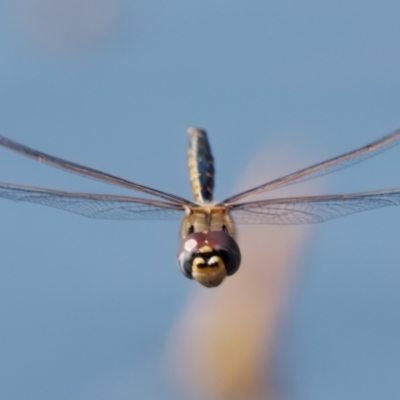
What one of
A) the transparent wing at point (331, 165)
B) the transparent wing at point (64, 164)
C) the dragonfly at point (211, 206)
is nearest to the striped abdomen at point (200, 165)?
the dragonfly at point (211, 206)

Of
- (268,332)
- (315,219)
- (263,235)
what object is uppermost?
(263,235)

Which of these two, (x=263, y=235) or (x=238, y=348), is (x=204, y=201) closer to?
(x=238, y=348)

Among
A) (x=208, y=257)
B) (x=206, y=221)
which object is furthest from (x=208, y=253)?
(x=206, y=221)

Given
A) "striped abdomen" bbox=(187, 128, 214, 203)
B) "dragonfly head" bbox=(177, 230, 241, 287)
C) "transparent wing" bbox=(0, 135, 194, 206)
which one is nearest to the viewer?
"dragonfly head" bbox=(177, 230, 241, 287)

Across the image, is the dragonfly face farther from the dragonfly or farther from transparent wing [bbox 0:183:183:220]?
transparent wing [bbox 0:183:183:220]

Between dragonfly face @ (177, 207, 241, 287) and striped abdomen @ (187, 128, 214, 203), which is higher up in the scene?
striped abdomen @ (187, 128, 214, 203)

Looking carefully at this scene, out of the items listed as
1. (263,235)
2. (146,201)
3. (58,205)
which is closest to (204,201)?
(146,201)

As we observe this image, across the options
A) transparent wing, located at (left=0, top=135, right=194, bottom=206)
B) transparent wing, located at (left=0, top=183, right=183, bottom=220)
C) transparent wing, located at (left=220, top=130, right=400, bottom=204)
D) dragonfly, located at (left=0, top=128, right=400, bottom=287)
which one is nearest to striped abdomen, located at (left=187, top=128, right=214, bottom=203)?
dragonfly, located at (left=0, top=128, right=400, bottom=287)

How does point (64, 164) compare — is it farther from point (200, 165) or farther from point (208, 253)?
point (200, 165)
